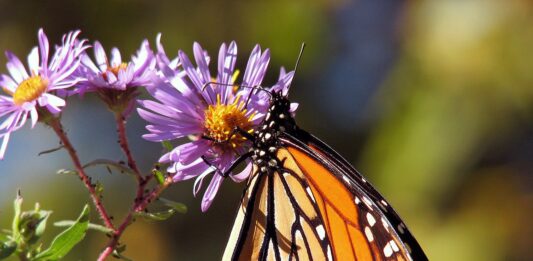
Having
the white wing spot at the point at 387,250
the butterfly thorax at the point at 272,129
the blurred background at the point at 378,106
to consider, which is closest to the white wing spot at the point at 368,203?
the white wing spot at the point at 387,250

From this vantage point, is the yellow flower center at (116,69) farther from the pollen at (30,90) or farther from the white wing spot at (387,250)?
the white wing spot at (387,250)

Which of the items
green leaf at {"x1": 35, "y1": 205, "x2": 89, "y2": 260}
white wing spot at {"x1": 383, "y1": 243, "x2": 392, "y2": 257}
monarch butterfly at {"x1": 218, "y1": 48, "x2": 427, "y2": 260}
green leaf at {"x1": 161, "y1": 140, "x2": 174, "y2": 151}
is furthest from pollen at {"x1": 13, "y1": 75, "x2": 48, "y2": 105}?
white wing spot at {"x1": 383, "y1": 243, "x2": 392, "y2": 257}

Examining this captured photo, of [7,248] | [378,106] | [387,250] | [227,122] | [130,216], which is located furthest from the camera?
[378,106]

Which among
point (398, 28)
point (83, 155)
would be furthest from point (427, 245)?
point (83, 155)

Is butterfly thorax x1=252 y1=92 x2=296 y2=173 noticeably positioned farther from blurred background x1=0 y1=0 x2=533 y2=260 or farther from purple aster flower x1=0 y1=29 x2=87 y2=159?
blurred background x1=0 y1=0 x2=533 y2=260

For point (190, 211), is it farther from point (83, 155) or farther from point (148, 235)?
point (83, 155)

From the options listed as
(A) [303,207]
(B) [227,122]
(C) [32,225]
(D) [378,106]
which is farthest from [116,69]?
(D) [378,106]

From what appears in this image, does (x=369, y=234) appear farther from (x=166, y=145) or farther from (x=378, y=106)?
(x=378, y=106)
